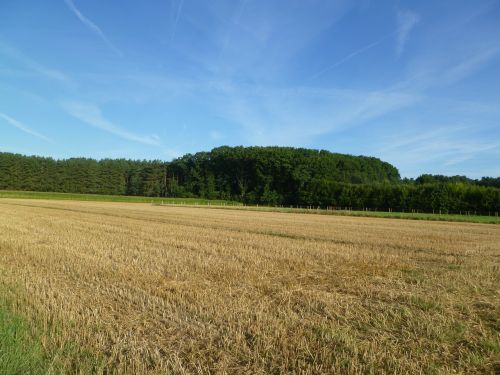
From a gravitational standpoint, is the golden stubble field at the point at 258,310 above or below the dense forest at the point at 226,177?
below

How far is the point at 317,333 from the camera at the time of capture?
5.10m

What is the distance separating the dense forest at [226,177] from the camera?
9219 centimetres

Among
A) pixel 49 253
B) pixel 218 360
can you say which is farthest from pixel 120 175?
pixel 218 360

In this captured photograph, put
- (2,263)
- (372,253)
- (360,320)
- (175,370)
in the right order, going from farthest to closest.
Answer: (372,253) → (2,263) → (360,320) → (175,370)

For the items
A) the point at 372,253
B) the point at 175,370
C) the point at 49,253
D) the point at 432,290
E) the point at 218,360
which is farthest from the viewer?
the point at 372,253

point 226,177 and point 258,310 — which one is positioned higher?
point 226,177

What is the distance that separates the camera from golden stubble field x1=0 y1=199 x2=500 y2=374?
4.34 metres

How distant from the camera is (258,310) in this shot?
5.97 meters

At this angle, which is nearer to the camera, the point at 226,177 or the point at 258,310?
the point at 258,310

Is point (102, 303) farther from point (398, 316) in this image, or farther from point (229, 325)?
point (398, 316)

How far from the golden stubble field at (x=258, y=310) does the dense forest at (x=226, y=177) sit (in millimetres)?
72085

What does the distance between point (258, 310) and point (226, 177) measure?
378 feet

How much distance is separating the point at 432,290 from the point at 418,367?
162 inches

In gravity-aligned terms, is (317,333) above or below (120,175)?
below
